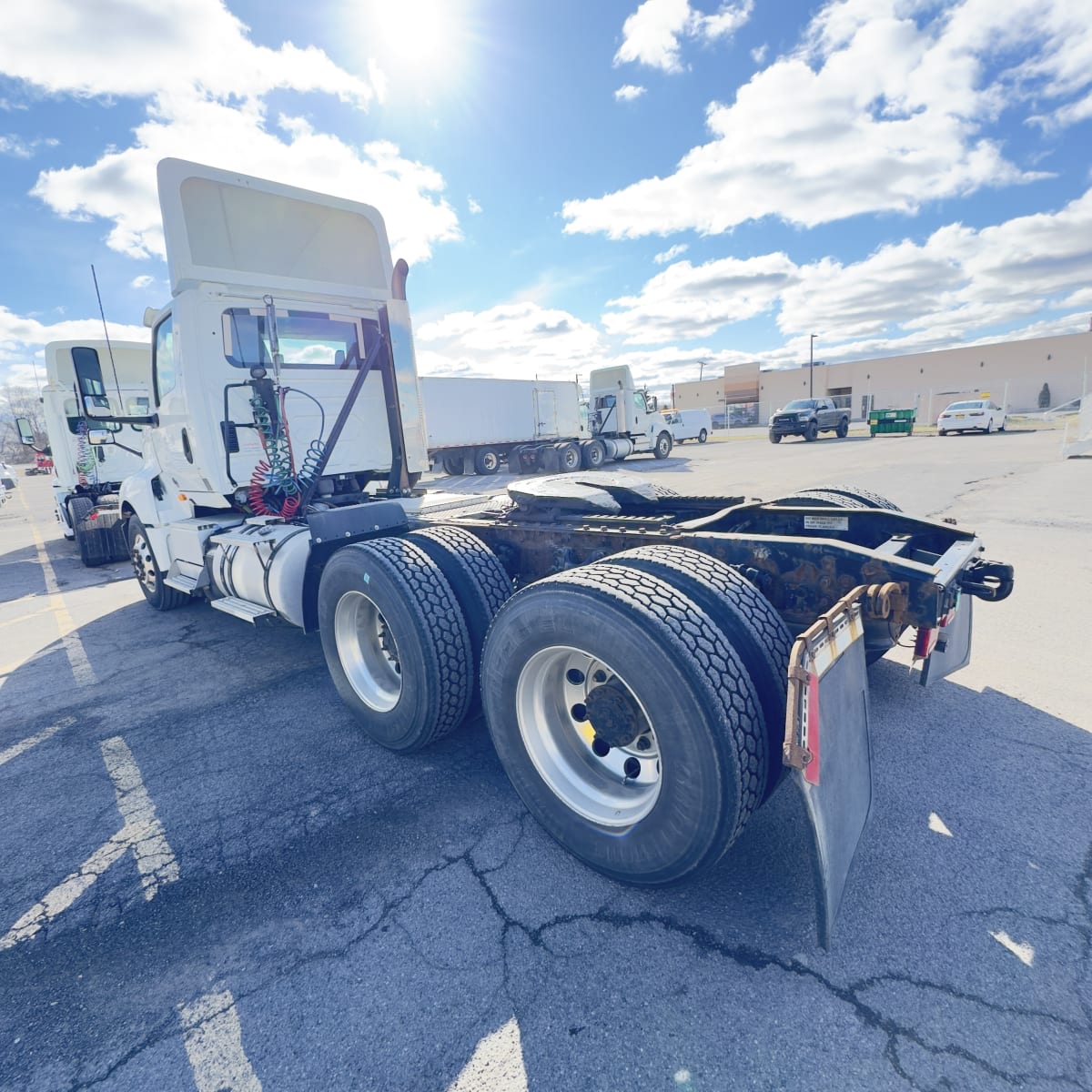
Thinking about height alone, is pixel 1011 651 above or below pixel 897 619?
below

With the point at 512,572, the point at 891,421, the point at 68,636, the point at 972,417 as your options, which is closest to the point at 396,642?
the point at 512,572

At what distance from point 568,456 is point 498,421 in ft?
9.40

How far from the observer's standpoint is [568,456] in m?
21.8

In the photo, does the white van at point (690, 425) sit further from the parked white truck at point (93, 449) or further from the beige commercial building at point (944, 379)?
the parked white truck at point (93, 449)

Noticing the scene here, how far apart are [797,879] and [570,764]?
924mm

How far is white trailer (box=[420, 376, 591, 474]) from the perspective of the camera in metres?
20.7

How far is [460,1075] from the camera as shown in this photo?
5.32 ft

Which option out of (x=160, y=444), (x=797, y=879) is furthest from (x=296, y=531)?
(x=797, y=879)

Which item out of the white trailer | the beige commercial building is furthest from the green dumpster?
the beige commercial building

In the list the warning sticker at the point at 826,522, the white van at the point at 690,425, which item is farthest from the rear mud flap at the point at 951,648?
the white van at the point at 690,425

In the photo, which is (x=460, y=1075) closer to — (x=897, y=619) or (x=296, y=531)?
(x=897, y=619)

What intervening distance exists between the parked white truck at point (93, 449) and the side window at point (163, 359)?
4.57m

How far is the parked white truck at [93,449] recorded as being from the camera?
30.9ft

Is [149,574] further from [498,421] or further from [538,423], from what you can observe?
[538,423]
